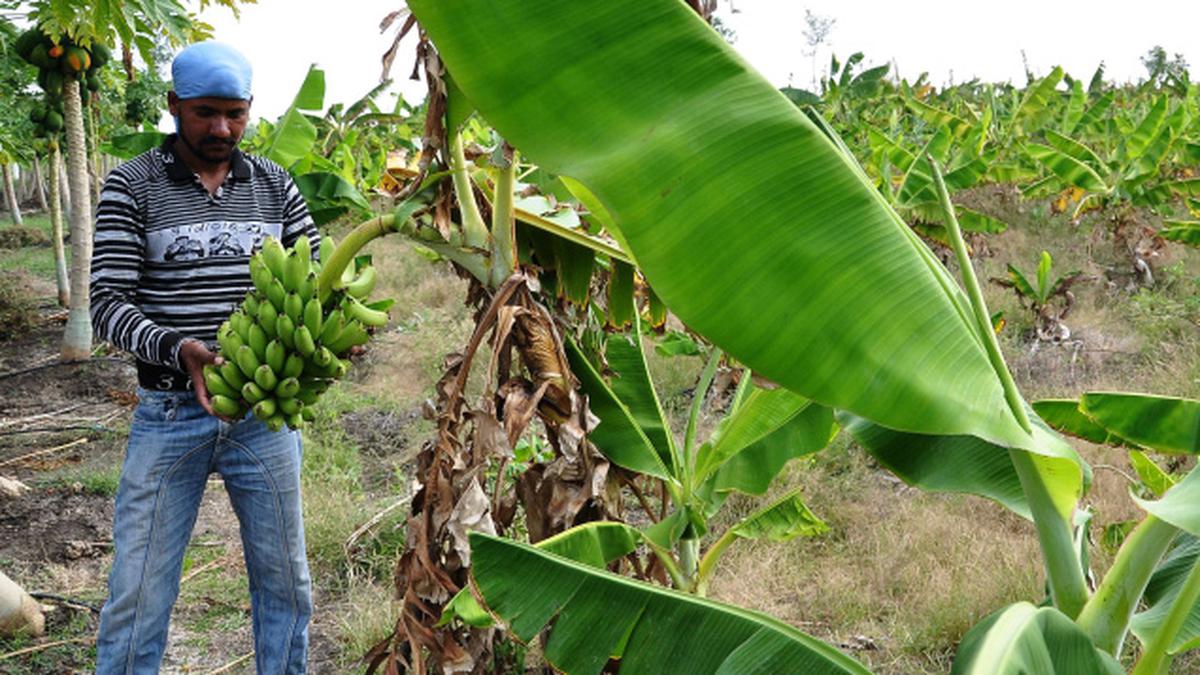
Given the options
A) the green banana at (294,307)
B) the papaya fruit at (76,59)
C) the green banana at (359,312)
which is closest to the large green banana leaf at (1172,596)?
the green banana at (359,312)

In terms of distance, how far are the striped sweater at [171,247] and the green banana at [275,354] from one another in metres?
0.37

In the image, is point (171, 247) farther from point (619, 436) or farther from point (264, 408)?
point (619, 436)

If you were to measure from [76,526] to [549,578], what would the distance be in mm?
3829

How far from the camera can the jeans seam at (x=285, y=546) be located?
244cm

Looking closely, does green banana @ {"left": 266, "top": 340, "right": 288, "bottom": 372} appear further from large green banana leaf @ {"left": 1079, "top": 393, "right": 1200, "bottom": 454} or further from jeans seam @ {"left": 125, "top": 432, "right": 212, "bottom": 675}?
large green banana leaf @ {"left": 1079, "top": 393, "right": 1200, "bottom": 454}

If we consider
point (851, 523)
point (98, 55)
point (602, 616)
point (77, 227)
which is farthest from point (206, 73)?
point (98, 55)

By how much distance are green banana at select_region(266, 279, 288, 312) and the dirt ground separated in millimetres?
1760

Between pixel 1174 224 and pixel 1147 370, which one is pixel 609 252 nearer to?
pixel 1147 370

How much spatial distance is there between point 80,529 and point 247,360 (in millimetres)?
3171

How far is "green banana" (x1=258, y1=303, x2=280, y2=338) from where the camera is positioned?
1.99 meters

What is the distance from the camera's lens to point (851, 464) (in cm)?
449

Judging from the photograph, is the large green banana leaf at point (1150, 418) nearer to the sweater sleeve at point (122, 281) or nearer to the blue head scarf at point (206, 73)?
the sweater sleeve at point (122, 281)

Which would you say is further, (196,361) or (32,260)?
(32,260)

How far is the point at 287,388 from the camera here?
2064 mm
